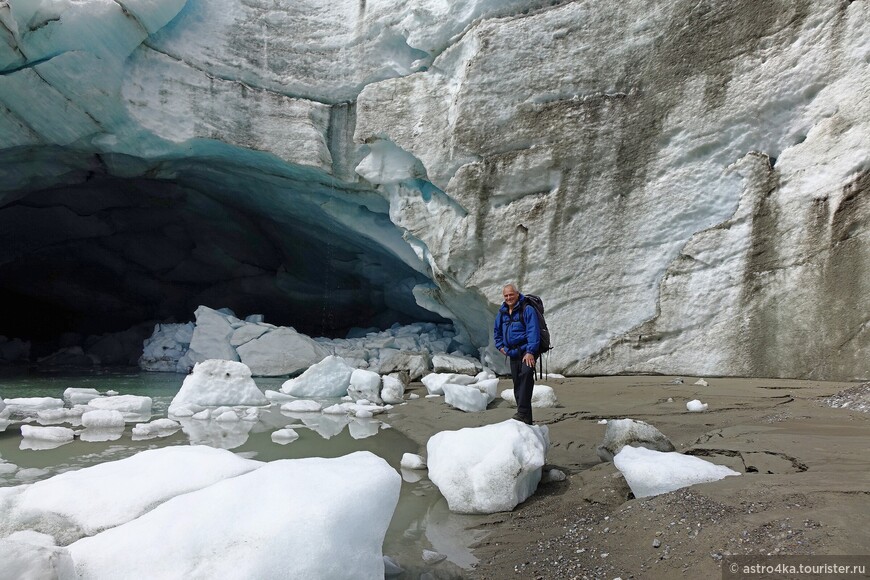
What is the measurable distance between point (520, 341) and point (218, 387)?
3.42m

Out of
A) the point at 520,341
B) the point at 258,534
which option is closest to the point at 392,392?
the point at 520,341

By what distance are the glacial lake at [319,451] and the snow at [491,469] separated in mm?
95

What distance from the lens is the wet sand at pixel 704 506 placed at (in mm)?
1607

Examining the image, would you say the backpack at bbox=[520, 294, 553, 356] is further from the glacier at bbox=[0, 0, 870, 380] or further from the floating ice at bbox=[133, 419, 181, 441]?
the glacier at bbox=[0, 0, 870, 380]

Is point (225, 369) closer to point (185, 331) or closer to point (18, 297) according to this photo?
point (185, 331)

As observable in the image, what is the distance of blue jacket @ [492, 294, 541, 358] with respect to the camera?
3.73 meters

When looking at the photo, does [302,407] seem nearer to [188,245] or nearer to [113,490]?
[113,490]

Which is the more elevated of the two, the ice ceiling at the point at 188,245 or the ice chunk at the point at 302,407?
the ice ceiling at the point at 188,245

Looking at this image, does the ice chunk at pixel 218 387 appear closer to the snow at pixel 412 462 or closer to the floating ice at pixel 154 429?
the floating ice at pixel 154 429

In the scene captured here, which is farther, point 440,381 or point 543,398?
point 440,381

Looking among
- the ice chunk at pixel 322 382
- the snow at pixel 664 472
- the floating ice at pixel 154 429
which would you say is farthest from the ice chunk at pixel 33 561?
the ice chunk at pixel 322 382

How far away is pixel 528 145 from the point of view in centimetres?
703

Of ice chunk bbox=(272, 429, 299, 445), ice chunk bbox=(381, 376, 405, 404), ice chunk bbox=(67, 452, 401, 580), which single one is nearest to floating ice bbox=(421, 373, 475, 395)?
ice chunk bbox=(381, 376, 405, 404)

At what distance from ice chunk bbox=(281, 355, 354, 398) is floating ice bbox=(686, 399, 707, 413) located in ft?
13.3
